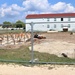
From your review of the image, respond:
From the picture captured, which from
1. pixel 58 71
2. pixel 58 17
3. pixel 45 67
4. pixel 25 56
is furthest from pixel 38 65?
pixel 58 17

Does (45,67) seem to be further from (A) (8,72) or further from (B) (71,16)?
(B) (71,16)

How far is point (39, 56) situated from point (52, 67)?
251cm

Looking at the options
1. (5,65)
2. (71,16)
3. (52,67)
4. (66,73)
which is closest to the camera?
(66,73)

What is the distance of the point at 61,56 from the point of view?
11.8 meters

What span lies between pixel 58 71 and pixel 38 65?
4.37ft

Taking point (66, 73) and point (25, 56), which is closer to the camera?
point (66, 73)

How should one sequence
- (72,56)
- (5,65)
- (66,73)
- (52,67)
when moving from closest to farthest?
(66,73) < (52,67) < (5,65) < (72,56)

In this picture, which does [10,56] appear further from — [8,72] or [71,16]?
[71,16]

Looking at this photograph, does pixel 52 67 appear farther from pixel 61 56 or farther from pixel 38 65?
pixel 61 56

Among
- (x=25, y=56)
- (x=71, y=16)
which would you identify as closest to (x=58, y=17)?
(x=71, y=16)

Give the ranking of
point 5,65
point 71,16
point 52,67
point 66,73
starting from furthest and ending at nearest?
point 71,16 → point 5,65 → point 52,67 → point 66,73

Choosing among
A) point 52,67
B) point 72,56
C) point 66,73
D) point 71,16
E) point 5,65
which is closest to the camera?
point 66,73

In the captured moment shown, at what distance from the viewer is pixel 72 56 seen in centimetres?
1141

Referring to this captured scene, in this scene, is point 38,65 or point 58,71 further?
point 38,65
